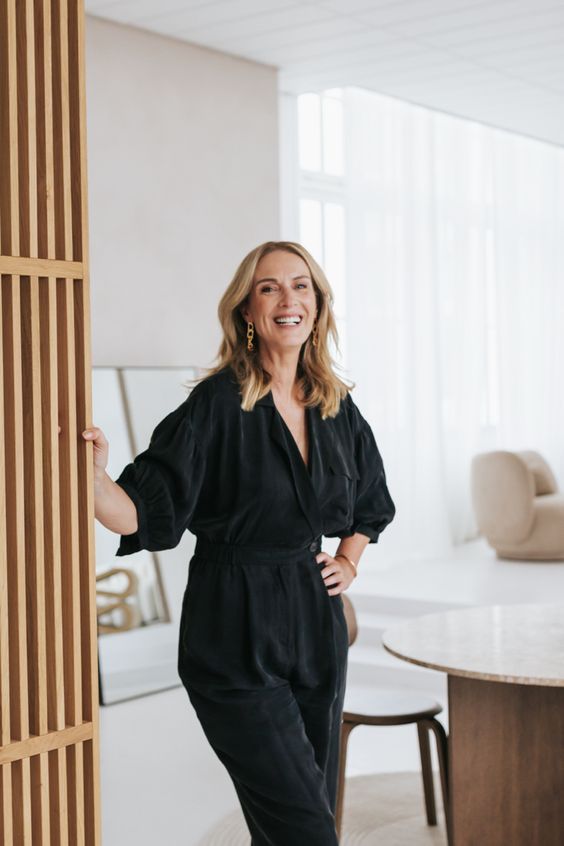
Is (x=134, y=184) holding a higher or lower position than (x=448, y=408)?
higher

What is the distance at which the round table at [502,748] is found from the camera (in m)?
3.35

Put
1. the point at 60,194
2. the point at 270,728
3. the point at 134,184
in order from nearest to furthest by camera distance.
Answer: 1. the point at 60,194
2. the point at 270,728
3. the point at 134,184

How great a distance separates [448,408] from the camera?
9938 mm

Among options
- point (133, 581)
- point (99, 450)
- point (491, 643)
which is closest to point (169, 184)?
point (133, 581)

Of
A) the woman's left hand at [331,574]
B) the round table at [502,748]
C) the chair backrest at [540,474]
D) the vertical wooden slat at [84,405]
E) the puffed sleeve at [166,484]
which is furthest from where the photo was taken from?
the chair backrest at [540,474]

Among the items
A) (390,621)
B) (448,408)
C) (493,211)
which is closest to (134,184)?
(390,621)

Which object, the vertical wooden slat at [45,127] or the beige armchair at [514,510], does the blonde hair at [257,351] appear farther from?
the beige armchair at [514,510]

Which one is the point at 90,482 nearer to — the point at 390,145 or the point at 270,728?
the point at 270,728

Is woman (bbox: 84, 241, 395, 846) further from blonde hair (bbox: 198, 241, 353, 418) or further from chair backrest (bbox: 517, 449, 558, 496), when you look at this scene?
chair backrest (bbox: 517, 449, 558, 496)

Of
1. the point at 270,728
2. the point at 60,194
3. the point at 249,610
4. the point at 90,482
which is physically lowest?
the point at 270,728

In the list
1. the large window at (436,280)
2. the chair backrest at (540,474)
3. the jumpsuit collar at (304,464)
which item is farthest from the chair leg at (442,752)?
the chair backrest at (540,474)

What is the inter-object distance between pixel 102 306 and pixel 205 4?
4.87 feet

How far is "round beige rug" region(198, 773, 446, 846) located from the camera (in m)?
4.07

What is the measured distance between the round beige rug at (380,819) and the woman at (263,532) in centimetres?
123
